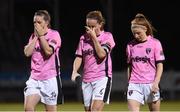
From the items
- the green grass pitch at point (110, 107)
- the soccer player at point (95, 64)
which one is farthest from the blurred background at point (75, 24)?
the soccer player at point (95, 64)

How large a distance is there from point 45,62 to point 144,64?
148 centimetres

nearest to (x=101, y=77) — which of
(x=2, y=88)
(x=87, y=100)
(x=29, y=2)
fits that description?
(x=87, y=100)

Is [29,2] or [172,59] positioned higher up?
[29,2]

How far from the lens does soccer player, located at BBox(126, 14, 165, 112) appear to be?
10.6 m

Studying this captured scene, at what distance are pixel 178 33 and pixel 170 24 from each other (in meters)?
0.56

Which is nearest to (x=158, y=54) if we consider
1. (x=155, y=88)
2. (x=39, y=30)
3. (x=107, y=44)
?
(x=155, y=88)

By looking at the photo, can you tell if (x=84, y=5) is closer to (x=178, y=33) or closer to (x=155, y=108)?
(x=178, y=33)

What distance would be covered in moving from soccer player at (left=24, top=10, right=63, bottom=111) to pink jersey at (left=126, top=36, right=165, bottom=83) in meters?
1.17

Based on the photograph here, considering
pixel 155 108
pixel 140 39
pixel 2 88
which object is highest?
pixel 140 39

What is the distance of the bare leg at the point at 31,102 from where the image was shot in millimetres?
10305

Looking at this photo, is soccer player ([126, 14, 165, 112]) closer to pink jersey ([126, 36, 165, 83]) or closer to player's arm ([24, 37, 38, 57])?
pink jersey ([126, 36, 165, 83])

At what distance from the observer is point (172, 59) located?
3066 centimetres

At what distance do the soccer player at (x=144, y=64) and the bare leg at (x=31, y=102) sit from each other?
1.39 m

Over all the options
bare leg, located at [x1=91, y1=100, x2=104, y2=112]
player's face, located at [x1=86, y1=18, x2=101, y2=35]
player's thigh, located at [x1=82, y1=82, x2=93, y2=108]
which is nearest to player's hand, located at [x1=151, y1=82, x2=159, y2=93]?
bare leg, located at [x1=91, y1=100, x2=104, y2=112]
